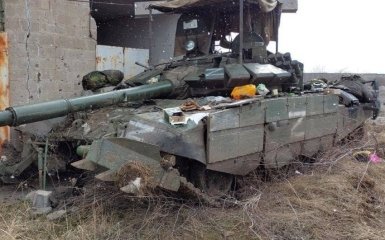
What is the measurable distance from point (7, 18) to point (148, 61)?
310cm

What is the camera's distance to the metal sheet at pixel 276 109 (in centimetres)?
570

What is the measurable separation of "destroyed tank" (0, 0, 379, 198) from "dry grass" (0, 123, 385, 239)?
0.34m

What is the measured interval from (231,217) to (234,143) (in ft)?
2.78

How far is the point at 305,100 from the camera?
6469 mm

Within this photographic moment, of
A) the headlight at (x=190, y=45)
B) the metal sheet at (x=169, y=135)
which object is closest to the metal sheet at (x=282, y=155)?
the metal sheet at (x=169, y=135)

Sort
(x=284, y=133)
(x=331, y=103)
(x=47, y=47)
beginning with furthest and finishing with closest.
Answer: (x=47, y=47) < (x=331, y=103) < (x=284, y=133)

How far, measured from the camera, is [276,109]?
5.85 meters

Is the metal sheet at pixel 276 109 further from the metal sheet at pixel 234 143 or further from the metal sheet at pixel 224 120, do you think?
the metal sheet at pixel 224 120

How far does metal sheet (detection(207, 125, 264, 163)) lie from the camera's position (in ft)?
16.0

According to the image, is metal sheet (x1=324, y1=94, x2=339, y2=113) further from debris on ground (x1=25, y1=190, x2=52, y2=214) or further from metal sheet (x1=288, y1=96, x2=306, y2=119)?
debris on ground (x1=25, y1=190, x2=52, y2=214)

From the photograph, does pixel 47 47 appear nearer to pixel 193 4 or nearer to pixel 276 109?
pixel 193 4

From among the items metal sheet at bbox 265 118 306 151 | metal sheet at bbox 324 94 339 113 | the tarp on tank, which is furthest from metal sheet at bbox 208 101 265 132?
metal sheet at bbox 324 94 339 113

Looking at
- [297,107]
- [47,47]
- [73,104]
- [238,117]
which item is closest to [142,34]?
[47,47]

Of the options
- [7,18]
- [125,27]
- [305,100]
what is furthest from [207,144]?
[125,27]
